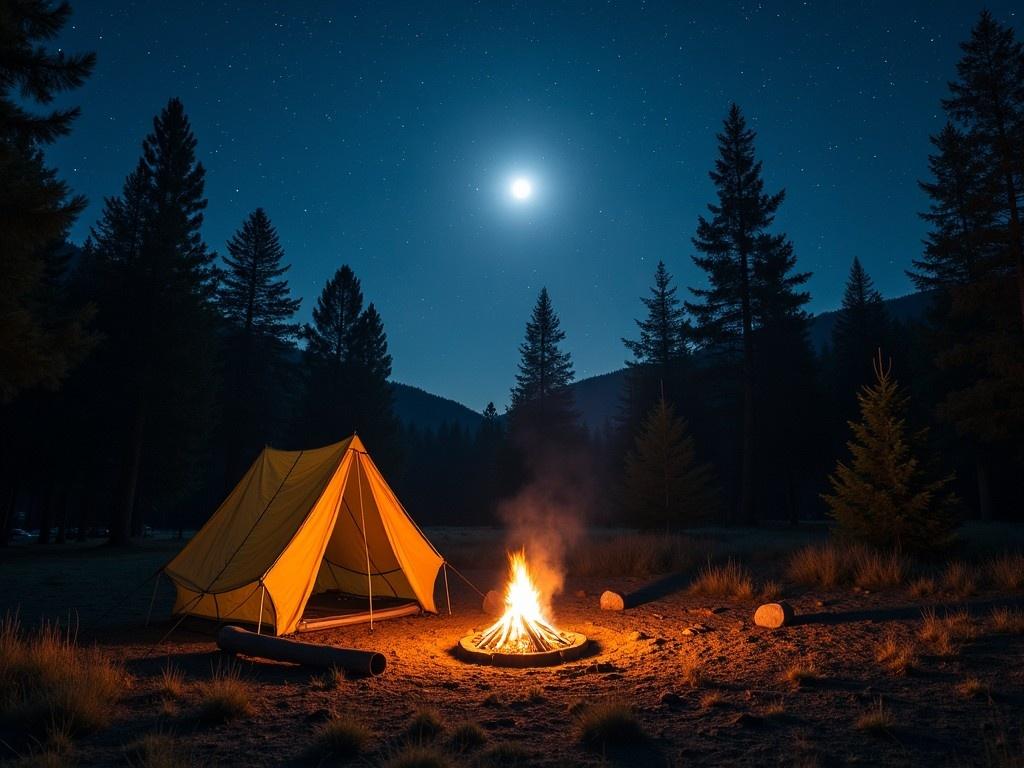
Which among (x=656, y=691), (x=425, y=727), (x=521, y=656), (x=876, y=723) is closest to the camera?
(x=876, y=723)

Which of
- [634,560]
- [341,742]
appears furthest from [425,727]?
[634,560]

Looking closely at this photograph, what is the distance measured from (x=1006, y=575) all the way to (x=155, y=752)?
11.2m

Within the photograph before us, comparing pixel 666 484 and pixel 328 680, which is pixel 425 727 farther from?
pixel 666 484

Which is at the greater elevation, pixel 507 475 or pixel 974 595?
pixel 507 475

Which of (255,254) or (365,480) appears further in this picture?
(255,254)

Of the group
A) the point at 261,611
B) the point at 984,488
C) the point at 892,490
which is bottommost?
the point at 261,611

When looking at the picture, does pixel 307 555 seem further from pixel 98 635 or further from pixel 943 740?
pixel 943 740

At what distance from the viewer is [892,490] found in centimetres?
1248

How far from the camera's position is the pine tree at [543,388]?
4292cm

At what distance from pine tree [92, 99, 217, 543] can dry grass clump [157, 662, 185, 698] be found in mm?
17622

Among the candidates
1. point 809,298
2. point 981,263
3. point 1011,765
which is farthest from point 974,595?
point 809,298

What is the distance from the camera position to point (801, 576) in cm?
1133

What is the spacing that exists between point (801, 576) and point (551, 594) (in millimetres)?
4484

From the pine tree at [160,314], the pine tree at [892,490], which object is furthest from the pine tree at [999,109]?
the pine tree at [160,314]
